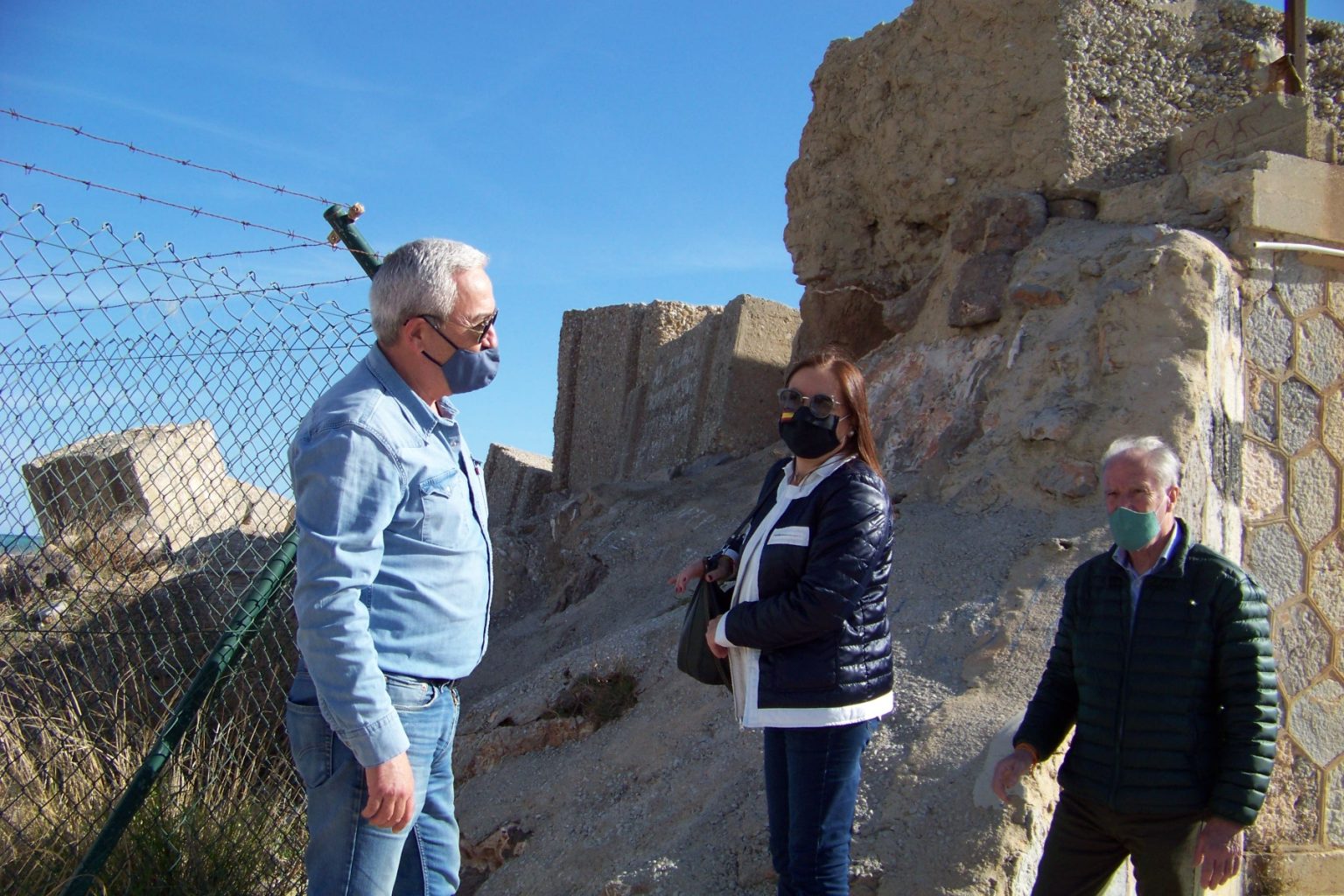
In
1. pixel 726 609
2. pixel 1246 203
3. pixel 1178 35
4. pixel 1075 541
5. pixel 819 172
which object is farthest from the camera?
pixel 819 172

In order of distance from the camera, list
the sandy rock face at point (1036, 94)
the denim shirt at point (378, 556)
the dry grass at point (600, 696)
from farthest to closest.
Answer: the sandy rock face at point (1036, 94)
the dry grass at point (600, 696)
the denim shirt at point (378, 556)

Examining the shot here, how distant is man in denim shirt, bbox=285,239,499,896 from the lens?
2053 millimetres

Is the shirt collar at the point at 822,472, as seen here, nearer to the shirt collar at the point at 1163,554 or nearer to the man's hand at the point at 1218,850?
the shirt collar at the point at 1163,554

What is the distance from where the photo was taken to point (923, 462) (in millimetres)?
4824

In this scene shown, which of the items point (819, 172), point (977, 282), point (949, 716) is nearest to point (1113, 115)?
point (977, 282)

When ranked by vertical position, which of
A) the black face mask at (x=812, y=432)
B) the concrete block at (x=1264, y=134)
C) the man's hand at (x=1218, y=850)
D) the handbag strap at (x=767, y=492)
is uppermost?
the concrete block at (x=1264, y=134)

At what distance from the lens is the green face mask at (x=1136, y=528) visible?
A: 255cm

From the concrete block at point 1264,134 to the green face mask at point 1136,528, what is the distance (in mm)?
2624

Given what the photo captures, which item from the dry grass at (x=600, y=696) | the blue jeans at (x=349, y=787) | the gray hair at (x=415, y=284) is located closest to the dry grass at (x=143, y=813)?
the dry grass at (x=600, y=696)

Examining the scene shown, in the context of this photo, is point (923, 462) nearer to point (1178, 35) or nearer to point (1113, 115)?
point (1113, 115)

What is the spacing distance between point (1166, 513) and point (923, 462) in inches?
87.8

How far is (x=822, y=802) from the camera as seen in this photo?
253 cm

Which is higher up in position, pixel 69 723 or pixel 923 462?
pixel 923 462

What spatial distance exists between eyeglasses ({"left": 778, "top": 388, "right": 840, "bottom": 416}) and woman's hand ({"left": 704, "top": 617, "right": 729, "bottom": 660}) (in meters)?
0.55
